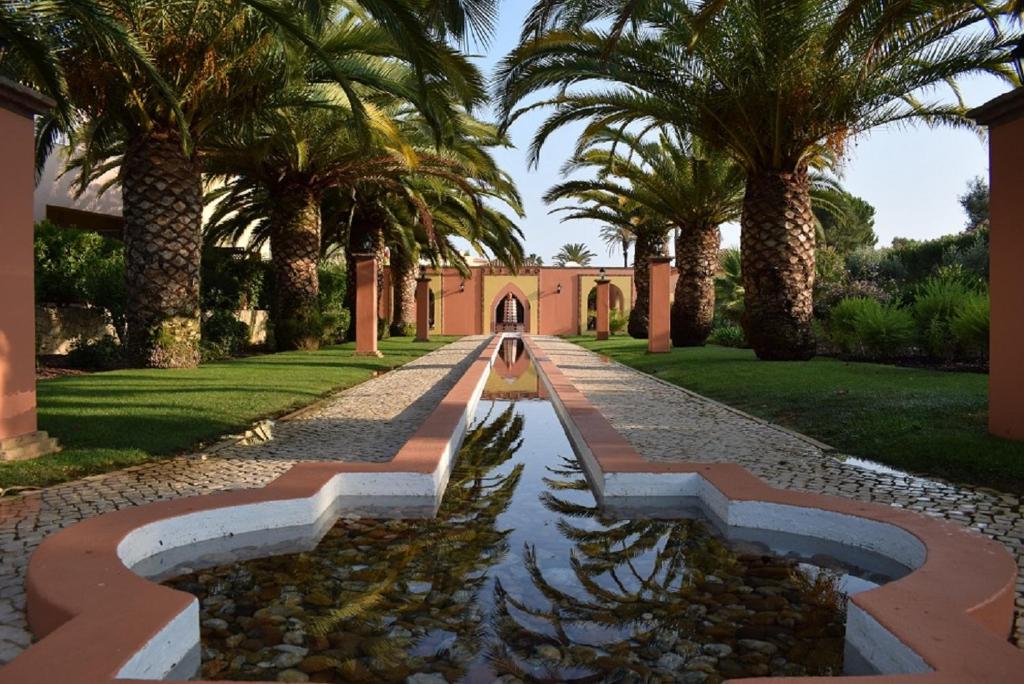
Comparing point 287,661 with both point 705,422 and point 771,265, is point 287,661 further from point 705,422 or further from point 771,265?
point 771,265

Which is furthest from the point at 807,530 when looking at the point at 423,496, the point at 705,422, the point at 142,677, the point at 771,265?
the point at 771,265

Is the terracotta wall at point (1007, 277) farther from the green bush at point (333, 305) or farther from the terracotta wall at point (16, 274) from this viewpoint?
the green bush at point (333, 305)

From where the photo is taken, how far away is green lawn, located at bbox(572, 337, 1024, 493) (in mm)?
5281

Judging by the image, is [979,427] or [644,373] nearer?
[979,427]

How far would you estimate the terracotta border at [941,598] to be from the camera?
2057mm

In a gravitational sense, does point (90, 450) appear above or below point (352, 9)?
below

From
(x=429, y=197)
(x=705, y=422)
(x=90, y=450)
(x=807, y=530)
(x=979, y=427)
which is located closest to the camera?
(x=807, y=530)

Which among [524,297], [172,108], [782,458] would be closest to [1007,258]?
[782,458]

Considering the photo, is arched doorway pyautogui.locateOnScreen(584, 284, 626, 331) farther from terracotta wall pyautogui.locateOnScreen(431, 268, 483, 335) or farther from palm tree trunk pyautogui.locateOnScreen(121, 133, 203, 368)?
palm tree trunk pyautogui.locateOnScreen(121, 133, 203, 368)

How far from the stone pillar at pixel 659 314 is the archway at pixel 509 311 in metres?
20.6

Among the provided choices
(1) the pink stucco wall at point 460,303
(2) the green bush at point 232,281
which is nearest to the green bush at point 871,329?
(2) the green bush at point 232,281

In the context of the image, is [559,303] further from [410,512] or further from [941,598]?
[941,598]

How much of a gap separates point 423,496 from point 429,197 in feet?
57.0

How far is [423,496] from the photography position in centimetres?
467
